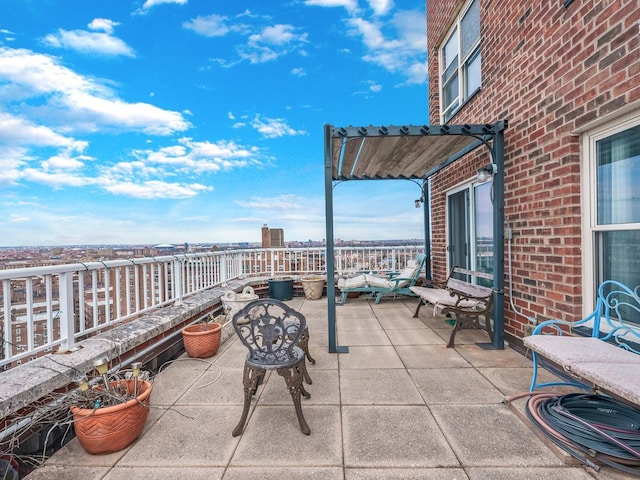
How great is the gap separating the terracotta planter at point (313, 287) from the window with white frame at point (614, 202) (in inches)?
179

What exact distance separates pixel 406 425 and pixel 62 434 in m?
2.22

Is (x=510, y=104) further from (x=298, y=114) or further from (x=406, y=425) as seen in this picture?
(x=298, y=114)

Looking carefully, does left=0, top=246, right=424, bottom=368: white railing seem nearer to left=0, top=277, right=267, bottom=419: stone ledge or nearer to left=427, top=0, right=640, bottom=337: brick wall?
left=0, top=277, right=267, bottom=419: stone ledge

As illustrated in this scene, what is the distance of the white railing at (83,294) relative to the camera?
6.52 feet

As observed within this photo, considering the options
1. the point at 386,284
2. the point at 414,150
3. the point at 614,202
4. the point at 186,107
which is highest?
the point at 186,107

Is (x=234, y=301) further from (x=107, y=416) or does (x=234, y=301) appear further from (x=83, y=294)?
(x=107, y=416)

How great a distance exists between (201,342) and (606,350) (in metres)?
3.39

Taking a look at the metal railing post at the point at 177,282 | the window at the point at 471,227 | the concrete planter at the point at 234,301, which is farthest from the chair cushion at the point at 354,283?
the metal railing post at the point at 177,282

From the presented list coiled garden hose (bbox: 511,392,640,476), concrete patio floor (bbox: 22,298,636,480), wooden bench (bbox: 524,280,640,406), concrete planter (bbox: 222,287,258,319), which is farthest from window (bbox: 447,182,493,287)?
concrete planter (bbox: 222,287,258,319)

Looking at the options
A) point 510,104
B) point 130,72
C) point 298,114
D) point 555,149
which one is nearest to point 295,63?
point 298,114

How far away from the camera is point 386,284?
19.3 feet

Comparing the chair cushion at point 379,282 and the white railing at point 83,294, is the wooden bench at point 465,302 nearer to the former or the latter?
the chair cushion at point 379,282

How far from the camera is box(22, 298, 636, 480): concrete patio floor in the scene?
5.23 ft

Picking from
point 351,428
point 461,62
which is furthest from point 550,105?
point 351,428
